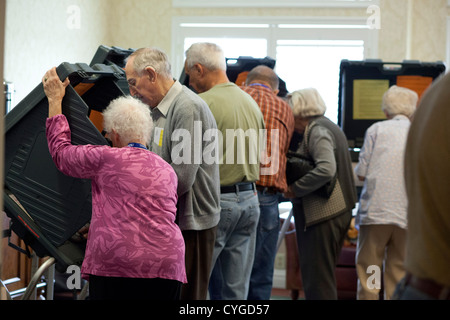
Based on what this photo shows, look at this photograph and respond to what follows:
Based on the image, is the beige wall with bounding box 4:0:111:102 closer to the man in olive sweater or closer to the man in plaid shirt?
the man in plaid shirt

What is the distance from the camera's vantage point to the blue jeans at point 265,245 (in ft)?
10.5

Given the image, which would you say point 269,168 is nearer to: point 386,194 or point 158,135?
point 386,194

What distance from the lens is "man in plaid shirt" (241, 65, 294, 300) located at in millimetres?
3070

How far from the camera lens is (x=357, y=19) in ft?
19.1

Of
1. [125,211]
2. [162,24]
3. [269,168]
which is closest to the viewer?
[125,211]

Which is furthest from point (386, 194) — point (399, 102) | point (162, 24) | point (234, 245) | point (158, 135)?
point (162, 24)

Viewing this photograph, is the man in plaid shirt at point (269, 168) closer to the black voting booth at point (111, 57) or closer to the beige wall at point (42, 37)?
the black voting booth at point (111, 57)

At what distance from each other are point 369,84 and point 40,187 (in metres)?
2.89

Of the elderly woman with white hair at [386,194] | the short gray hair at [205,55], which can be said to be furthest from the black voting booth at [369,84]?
the short gray hair at [205,55]

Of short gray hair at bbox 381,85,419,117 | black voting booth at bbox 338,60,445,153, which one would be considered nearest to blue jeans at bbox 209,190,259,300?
short gray hair at bbox 381,85,419,117

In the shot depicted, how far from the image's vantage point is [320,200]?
3270mm

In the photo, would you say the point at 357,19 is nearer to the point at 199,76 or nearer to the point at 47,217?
the point at 199,76

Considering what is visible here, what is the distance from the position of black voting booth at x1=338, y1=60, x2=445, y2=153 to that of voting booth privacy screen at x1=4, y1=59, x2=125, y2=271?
8.60 feet

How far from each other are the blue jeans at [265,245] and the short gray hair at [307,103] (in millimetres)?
478
